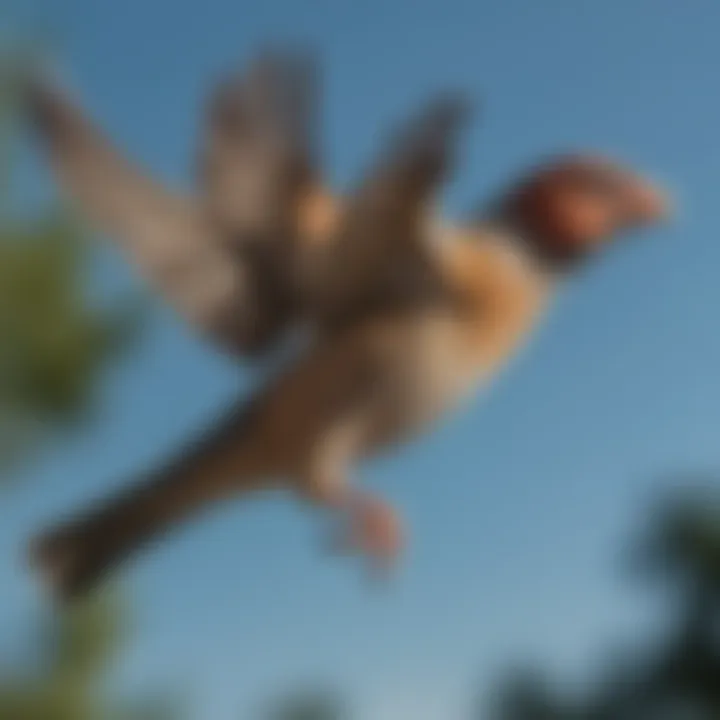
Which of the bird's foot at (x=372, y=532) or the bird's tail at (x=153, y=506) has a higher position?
the bird's tail at (x=153, y=506)

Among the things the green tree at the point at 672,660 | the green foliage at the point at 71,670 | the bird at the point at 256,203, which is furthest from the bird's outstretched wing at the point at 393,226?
the green foliage at the point at 71,670

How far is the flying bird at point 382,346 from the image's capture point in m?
0.56

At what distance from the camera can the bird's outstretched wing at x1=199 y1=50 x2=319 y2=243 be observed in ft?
1.74

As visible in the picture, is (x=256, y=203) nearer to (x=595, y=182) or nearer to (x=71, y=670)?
(x=595, y=182)

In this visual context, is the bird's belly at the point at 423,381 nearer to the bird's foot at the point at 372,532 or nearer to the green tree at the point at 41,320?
the bird's foot at the point at 372,532

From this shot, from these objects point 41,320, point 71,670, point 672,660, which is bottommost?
point 672,660

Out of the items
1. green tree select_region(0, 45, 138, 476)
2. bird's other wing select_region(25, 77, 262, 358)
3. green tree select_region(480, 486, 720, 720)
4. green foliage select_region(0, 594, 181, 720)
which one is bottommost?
green tree select_region(480, 486, 720, 720)

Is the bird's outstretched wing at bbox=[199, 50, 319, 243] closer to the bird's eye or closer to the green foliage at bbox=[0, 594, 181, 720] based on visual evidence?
the bird's eye

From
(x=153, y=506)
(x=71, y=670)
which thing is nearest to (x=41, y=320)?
(x=71, y=670)

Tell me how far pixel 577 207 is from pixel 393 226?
0.08 m

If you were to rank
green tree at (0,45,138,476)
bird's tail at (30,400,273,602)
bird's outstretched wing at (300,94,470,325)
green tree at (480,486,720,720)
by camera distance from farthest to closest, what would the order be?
1. green tree at (0,45,138,476)
2. green tree at (480,486,720,720)
3. bird's tail at (30,400,273,602)
4. bird's outstretched wing at (300,94,470,325)

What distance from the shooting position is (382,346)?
1.86ft

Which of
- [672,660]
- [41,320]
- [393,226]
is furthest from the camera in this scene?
[41,320]

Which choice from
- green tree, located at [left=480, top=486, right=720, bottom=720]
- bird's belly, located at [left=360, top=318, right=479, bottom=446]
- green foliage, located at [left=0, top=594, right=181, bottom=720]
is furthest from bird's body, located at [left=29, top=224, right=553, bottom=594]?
green foliage, located at [left=0, top=594, right=181, bottom=720]
